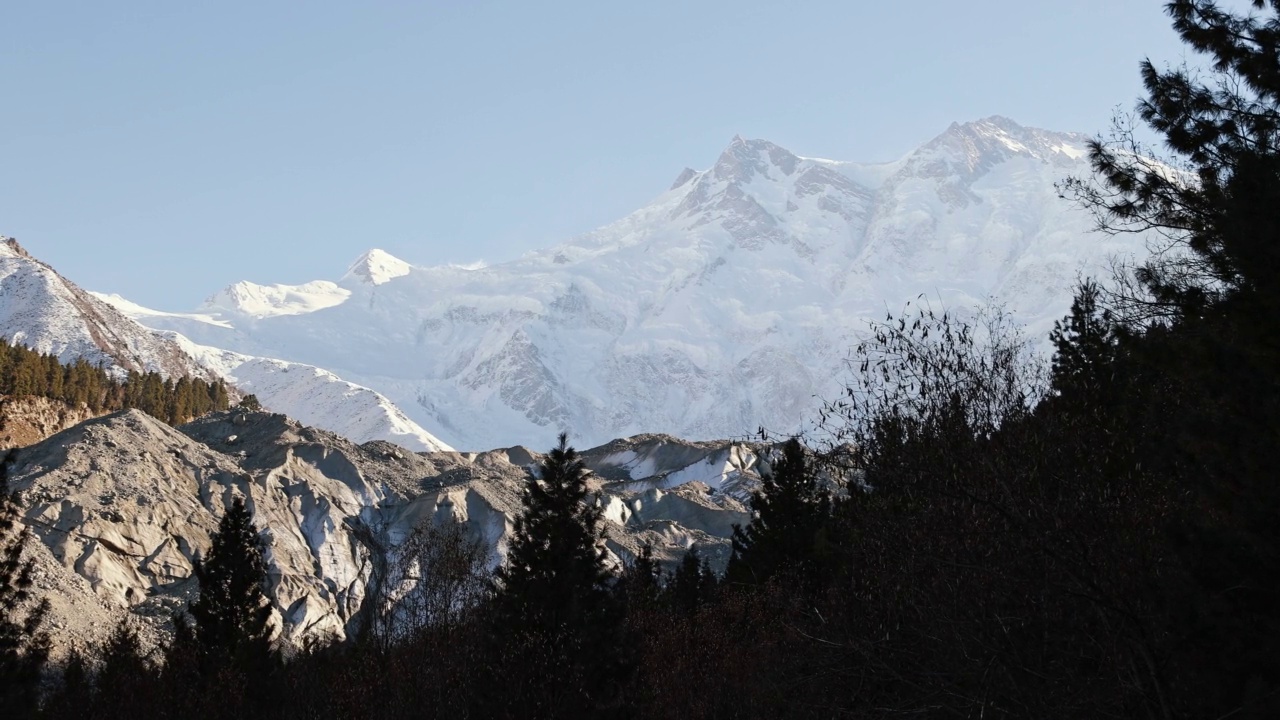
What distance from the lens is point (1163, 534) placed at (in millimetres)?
10891

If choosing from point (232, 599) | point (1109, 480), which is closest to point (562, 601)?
point (232, 599)

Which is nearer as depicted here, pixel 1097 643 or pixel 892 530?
pixel 1097 643

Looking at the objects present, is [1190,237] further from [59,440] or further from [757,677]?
[59,440]

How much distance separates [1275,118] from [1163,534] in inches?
171

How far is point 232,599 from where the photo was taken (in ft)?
117

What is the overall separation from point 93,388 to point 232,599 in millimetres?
77034

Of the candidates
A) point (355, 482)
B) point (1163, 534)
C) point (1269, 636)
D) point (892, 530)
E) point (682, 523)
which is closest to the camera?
point (1269, 636)

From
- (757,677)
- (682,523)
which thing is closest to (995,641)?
(757,677)

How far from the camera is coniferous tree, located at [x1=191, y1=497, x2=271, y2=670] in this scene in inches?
1326

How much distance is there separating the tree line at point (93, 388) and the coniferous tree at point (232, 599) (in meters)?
58.1

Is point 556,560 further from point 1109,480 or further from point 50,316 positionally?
point 50,316

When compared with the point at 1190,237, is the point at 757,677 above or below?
below

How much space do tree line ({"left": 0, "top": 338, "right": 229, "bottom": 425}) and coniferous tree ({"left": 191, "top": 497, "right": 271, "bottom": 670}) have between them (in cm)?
5810

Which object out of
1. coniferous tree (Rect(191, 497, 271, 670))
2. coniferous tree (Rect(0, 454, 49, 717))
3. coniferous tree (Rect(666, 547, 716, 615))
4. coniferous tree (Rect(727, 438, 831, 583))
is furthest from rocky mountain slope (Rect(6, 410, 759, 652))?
coniferous tree (Rect(0, 454, 49, 717))
